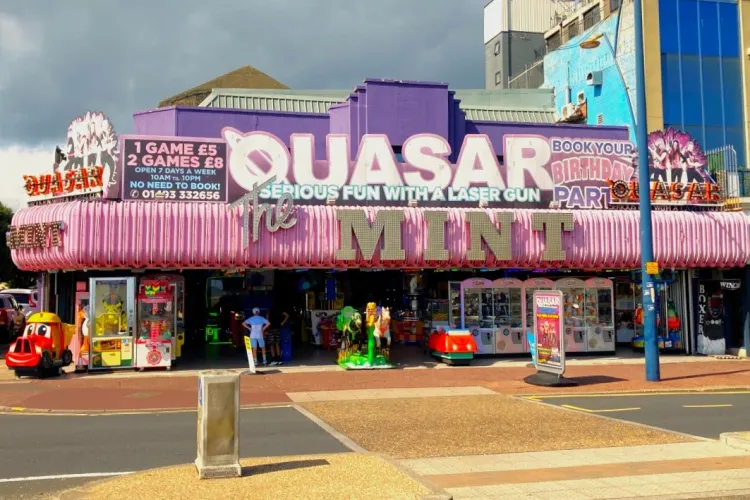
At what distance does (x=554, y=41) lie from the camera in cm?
4169

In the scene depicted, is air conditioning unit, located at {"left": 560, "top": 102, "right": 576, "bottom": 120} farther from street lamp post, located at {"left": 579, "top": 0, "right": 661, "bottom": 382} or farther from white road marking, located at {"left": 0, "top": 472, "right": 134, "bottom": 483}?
white road marking, located at {"left": 0, "top": 472, "right": 134, "bottom": 483}

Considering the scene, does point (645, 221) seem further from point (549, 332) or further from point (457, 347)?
point (457, 347)

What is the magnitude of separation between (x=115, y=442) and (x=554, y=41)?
1442 inches

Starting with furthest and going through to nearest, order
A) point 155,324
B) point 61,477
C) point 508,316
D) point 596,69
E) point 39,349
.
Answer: point 596,69 → point 508,316 → point 155,324 → point 39,349 → point 61,477

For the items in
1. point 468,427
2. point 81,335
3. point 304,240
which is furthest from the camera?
point 304,240

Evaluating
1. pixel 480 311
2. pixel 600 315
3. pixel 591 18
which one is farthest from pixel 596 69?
pixel 480 311

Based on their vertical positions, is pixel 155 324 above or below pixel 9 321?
above

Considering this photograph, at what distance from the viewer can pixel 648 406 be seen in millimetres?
14844

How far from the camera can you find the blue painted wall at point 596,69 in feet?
99.6

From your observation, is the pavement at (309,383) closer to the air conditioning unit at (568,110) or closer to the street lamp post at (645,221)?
the street lamp post at (645,221)

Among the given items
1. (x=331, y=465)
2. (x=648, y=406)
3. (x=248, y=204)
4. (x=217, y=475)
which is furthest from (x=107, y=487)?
(x=248, y=204)

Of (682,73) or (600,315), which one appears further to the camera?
(682,73)

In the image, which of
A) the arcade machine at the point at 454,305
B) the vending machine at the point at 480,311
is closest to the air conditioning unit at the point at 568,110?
the vending machine at the point at 480,311

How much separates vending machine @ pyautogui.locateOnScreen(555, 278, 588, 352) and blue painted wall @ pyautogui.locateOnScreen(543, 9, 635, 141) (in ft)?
26.5
